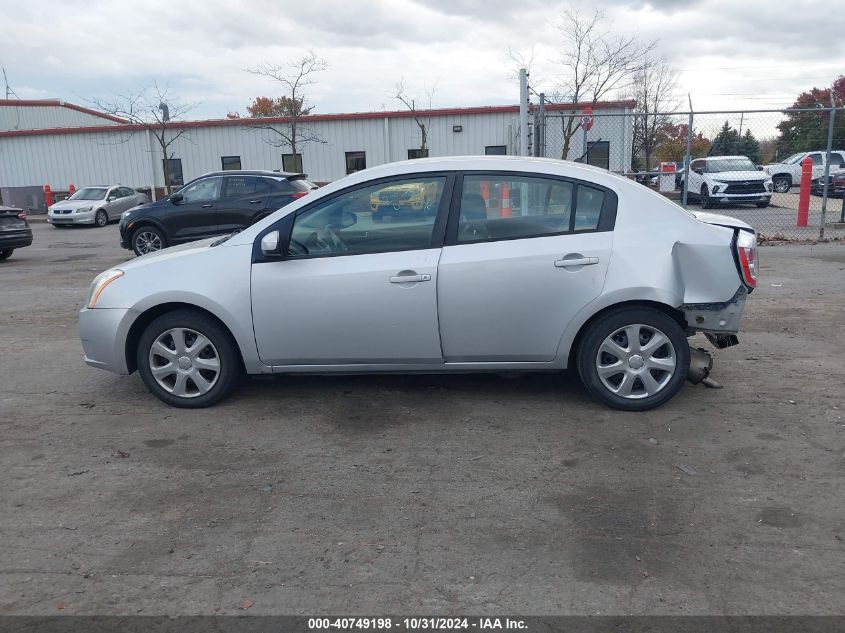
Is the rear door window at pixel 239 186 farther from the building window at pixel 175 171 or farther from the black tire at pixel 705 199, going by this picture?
the building window at pixel 175 171

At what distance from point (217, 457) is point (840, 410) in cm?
402

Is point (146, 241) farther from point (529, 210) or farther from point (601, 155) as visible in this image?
point (601, 155)

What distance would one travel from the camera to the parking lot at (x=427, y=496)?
121 inches

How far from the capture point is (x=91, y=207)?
2523 centimetres

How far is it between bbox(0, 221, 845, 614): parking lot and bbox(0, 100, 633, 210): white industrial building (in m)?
24.8

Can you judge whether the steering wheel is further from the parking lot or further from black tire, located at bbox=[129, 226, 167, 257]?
black tire, located at bbox=[129, 226, 167, 257]

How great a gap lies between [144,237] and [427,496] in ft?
38.0

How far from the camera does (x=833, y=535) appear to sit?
3.39m

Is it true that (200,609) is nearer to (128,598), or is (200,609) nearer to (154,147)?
(128,598)

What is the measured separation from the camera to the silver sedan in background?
25.1 m

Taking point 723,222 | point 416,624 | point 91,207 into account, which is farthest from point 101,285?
point 91,207

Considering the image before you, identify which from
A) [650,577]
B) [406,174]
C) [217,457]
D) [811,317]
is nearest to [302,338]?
[217,457]

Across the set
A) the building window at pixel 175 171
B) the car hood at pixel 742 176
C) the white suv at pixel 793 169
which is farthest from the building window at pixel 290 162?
the white suv at pixel 793 169

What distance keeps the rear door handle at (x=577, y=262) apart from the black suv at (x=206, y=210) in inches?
379
